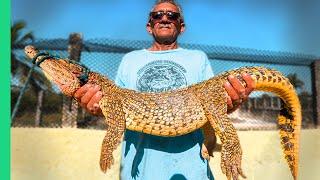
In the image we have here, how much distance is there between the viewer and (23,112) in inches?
221

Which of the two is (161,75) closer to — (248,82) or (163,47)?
(163,47)

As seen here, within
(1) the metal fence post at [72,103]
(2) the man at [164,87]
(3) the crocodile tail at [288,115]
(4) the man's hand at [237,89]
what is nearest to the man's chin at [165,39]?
(2) the man at [164,87]

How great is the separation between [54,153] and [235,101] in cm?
304

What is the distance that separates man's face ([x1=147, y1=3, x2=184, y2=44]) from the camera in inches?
76.9

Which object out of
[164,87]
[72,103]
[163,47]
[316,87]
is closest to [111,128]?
[164,87]

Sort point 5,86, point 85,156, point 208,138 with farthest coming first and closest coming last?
point 85,156
point 208,138
point 5,86

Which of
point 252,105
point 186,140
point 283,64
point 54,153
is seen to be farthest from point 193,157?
point 283,64

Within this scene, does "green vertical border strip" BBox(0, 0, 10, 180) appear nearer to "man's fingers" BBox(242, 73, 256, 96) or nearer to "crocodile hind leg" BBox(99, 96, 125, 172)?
"crocodile hind leg" BBox(99, 96, 125, 172)

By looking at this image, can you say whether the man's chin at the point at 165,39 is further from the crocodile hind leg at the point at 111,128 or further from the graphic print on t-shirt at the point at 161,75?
the crocodile hind leg at the point at 111,128

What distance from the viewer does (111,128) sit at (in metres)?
1.88

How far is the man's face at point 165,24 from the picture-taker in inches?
76.9

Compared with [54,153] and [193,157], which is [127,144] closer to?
[193,157]

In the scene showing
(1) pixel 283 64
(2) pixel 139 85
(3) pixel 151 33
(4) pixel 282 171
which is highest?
(1) pixel 283 64

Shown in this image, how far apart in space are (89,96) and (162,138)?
272 mm
